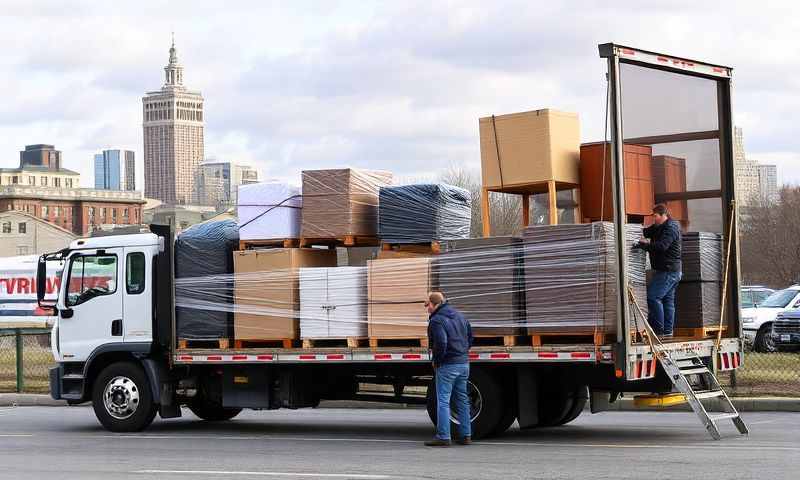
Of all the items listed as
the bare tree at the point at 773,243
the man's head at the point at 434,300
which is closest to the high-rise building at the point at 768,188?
the bare tree at the point at 773,243

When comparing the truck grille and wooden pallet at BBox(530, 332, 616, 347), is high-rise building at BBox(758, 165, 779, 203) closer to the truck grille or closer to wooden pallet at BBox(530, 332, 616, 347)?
the truck grille

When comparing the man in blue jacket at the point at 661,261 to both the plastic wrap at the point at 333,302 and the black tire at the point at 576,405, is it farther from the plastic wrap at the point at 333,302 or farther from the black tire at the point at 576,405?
the plastic wrap at the point at 333,302

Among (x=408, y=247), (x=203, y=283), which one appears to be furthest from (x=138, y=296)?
(x=408, y=247)

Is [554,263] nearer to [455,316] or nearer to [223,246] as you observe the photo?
[455,316]

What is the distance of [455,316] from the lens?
1318 centimetres

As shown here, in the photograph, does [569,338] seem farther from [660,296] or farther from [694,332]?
[694,332]

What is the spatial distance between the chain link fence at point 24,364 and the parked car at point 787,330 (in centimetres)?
1481

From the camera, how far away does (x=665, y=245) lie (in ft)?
44.5

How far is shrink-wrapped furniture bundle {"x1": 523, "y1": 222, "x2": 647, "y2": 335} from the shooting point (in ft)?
43.2

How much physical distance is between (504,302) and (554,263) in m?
0.73

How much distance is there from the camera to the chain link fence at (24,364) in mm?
23016

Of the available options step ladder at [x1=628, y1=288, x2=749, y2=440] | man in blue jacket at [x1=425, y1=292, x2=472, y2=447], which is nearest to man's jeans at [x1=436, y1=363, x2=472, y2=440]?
man in blue jacket at [x1=425, y1=292, x2=472, y2=447]

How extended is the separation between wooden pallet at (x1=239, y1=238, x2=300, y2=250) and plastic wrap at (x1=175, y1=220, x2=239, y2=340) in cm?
24

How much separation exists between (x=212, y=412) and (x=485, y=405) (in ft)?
16.1
